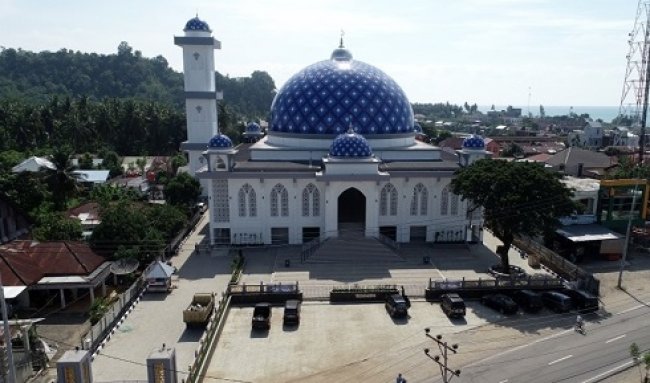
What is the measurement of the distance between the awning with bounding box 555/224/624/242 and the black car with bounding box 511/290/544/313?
8.07 meters

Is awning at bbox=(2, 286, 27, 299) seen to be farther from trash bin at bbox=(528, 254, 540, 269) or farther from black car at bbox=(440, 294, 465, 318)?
trash bin at bbox=(528, 254, 540, 269)

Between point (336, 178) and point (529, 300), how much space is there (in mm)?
13157

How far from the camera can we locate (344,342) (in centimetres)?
1989

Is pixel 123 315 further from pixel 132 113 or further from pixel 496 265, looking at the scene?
pixel 132 113

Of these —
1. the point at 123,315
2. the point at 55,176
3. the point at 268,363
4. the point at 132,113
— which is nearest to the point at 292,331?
the point at 268,363

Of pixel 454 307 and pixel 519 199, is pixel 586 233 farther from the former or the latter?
pixel 454 307

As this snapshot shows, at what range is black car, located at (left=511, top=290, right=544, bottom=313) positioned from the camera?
74.7 ft

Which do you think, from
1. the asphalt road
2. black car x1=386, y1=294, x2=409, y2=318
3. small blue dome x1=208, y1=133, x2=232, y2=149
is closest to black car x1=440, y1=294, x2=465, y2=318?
black car x1=386, y1=294, x2=409, y2=318

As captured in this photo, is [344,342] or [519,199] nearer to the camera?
[344,342]

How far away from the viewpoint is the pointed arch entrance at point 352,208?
32997 millimetres

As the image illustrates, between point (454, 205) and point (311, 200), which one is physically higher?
point (311, 200)

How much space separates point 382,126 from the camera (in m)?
37.8

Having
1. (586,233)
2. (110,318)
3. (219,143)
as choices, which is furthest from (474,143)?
(110,318)

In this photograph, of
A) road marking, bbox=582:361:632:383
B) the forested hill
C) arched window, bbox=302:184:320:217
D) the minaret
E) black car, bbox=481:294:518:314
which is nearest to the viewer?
road marking, bbox=582:361:632:383
